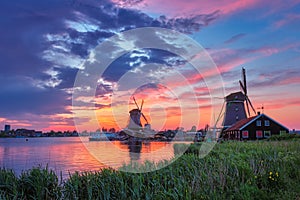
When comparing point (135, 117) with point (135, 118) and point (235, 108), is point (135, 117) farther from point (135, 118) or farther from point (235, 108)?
point (235, 108)

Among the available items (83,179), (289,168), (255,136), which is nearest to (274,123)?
(255,136)

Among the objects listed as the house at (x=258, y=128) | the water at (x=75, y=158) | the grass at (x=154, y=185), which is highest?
the house at (x=258, y=128)

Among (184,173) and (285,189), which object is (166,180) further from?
(285,189)

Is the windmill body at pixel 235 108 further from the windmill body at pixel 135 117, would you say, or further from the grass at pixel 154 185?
the grass at pixel 154 185

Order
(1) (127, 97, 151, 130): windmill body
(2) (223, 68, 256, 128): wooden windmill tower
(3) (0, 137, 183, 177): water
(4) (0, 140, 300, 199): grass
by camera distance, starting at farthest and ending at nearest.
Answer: (1) (127, 97, 151, 130): windmill body
(2) (223, 68, 256, 128): wooden windmill tower
(3) (0, 137, 183, 177): water
(4) (0, 140, 300, 199): grass

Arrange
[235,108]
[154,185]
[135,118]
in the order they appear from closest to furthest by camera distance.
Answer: [154,185]
[235,108]
[135,118]

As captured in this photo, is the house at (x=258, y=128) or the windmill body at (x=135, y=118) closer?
the house at (x=258, y=128)

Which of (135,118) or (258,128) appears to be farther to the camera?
(135,118)

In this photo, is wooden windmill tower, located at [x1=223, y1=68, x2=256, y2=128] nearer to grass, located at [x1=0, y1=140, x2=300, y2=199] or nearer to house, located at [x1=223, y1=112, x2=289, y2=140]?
house, located at [x1=223, y1=112, x2=289, y2=140]

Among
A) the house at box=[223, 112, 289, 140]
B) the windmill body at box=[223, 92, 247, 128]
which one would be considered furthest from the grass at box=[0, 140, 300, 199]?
the windmill body at box=[223, 92, 247, 128]

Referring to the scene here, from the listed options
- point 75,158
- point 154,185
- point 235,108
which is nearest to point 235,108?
point 235,108

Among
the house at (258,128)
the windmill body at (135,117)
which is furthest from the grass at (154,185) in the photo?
the windmill body at (135,117)

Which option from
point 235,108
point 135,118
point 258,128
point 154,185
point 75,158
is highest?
point 235,108

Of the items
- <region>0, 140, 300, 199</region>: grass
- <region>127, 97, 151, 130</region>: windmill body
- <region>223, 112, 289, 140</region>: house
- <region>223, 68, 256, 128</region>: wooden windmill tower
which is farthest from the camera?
<region>127, 97, 151, 130</region>: windmill body
